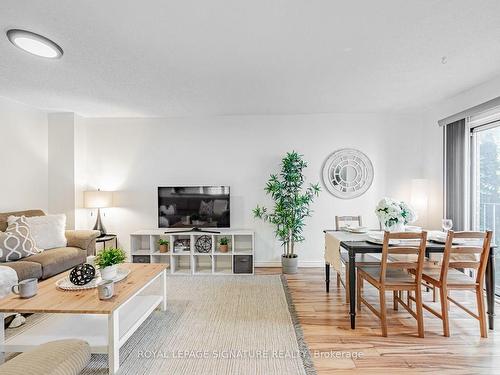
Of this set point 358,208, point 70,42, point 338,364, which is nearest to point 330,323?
point 338,364

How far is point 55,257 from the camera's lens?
10.6 feet

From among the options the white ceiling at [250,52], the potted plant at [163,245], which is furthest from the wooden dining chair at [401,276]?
the potted plant at [163,245]

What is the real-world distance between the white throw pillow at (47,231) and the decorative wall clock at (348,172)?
3.79 meters

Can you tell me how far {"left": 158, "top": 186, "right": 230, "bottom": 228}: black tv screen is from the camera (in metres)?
4.46

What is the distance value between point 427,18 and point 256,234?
138 inches

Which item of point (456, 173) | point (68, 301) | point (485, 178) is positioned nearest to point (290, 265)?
point (456, 173)

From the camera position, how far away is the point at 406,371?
1.99m

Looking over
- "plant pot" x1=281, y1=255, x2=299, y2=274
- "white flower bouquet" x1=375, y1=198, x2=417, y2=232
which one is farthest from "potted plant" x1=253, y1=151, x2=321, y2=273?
"white flower bouquet" x1=375, y1=198, x2=417, y2=232

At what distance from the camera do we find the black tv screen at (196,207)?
446 centimetres

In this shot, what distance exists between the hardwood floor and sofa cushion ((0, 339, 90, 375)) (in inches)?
59.5

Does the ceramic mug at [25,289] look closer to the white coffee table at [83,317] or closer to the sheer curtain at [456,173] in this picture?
the white coffee table at [83,317]

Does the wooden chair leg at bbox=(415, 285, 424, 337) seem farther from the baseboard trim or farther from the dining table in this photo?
the baseboard trim

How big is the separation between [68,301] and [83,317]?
431mm

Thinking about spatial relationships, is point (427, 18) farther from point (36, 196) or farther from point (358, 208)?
→ point (36, 196)
